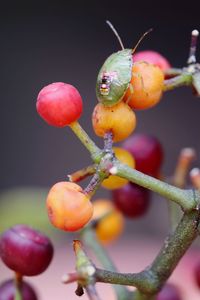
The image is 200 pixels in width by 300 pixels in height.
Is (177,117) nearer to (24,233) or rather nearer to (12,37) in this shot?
(12,37)

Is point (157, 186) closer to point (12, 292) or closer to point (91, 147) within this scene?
point (91, 147)

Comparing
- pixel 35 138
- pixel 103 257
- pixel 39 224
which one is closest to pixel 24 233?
pixel 103 257

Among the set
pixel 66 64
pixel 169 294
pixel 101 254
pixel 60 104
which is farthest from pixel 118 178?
pixel 66 64

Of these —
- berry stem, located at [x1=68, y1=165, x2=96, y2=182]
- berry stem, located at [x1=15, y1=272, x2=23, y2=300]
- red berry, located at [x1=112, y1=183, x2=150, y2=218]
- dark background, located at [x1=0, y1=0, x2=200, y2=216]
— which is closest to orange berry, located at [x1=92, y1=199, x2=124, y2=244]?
red berry, located at [x1=112, y1=183, x2=150, y2=218]

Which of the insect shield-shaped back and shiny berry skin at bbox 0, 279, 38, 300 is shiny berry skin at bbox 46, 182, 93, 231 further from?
shiny berry skin at bbox 0, 279, 38, 300

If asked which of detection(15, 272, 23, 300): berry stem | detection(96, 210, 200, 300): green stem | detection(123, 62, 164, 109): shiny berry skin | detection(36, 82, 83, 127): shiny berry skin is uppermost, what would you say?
detection(36, 82, 83, 127): shiny berry skin

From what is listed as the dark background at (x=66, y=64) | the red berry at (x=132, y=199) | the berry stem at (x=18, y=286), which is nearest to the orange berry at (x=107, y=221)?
the red berry at (x=132, y=199)
